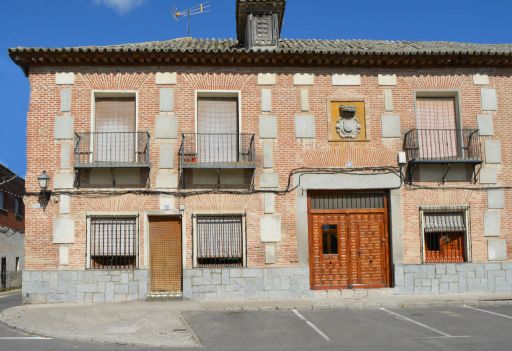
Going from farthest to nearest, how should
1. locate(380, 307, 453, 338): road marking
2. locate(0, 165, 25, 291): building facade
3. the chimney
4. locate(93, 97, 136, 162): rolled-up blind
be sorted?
locate(0, 165, 25, 291): building facade < the chimney < locate(93, 97, 136, 162): rolled-up blind < locate(380, 307, 453, 338): road marking

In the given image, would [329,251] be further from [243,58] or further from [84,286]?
[84,286]

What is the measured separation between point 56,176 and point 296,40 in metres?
8.11

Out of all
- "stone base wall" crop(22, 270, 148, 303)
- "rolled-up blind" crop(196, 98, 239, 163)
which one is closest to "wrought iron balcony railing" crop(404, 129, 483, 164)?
"rolled-up blind" crop(196, 98, 239, 163)

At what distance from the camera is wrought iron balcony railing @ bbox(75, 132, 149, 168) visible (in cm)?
1417

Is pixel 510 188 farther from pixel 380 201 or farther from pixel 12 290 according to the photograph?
pixel 12 290

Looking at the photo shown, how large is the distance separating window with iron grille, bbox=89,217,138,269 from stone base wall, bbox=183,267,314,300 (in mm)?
1488

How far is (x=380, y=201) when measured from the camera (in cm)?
1484

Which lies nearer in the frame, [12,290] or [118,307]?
[118,307]

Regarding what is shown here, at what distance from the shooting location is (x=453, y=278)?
14.5m

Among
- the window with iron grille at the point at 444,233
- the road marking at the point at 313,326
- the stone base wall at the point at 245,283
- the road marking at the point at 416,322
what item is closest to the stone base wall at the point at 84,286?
the stone base wall at the point at 245,283

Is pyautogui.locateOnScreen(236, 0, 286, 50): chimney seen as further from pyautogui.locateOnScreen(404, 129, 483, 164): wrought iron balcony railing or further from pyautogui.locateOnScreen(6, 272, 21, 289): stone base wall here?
pyautogui.locateOnScreen(6, 272, 21, 289): stone base wall

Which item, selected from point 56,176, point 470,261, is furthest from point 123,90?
point 470,261

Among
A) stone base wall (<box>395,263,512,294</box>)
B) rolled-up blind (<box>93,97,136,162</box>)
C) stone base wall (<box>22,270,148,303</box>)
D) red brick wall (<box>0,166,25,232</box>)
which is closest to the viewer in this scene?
stone base wall (<box>22,270,148,303</box>)

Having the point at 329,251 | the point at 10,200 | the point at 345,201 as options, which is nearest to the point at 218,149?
the point at 345,201
